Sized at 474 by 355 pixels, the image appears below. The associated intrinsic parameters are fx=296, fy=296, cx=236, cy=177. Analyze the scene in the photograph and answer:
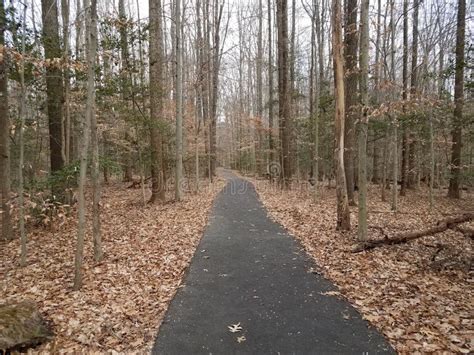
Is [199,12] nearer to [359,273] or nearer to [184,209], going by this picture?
[184,209]

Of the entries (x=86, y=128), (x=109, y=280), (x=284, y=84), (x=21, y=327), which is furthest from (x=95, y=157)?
(x=284, y=84)

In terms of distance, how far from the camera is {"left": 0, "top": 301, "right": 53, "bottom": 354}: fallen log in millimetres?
3167

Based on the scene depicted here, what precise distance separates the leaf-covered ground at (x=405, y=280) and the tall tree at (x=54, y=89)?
732 cm

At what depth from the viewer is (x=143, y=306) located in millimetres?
4188

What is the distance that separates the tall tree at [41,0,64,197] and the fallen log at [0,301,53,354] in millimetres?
5212

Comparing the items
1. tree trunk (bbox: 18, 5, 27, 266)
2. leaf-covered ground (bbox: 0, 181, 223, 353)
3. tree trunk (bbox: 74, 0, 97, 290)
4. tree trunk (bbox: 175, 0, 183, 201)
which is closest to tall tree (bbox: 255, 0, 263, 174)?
tree trunk (bbox: 175, 0, 183, 201)

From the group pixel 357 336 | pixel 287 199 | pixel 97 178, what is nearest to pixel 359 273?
pixel 357 336

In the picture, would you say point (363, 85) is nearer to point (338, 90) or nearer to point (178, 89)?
point (338, 90)

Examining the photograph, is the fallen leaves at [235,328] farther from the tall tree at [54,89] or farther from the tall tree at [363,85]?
the tall tree at [54,89]

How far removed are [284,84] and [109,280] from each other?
12815 millimetres

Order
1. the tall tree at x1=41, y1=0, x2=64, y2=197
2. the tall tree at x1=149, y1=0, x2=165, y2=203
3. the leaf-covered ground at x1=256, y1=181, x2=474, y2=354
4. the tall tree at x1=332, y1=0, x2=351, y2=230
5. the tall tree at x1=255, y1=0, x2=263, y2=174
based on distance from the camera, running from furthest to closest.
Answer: the tall tree at x1=255, y1=0, x2=263, y2=174 → the tall tree at x1=149, y1=0, x2=165, y2=203 → the tall tree at x1=41, y1=0, x2=64, y2=197 → the tall tree at x1=332, y1=0, x2=351, y2=230 → the leaf-covered ground at x1=256, y1=181, x2=474, y2=354

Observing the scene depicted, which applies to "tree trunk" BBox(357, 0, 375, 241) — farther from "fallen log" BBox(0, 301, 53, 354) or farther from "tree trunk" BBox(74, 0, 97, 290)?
"fallen log" BBox(0, 301, 53, 354)

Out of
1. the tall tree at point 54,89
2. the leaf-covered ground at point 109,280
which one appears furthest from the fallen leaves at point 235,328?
the tall tree at point 54,89

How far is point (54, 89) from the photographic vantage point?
8.84 meters
